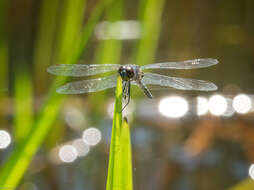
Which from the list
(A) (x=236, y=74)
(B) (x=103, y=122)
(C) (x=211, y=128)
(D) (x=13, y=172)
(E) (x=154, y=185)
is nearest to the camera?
(D) (x=13, y=172)

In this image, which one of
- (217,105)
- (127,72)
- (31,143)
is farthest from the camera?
(217,105)

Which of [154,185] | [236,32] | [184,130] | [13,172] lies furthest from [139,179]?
[236,32]

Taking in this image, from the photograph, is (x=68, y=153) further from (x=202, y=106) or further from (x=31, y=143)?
(x=31, y=143)

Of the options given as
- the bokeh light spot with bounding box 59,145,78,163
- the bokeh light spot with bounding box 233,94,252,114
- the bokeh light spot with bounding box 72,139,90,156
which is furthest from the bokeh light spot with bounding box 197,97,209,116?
the bokeh light spot with bounding box 59,145,78,163

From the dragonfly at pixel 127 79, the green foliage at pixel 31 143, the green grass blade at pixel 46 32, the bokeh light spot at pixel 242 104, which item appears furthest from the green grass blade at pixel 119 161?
the green grass blade at pixel 46 32

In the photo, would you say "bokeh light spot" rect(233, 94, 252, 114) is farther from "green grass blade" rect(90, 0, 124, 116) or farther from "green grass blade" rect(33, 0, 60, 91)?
"green grass blade" rect(33, 0, 60, 91)

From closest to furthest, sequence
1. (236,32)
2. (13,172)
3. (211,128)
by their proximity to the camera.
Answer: (13,172)
(211,128)
(236,32)

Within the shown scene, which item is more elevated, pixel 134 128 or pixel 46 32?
pixel 46 32

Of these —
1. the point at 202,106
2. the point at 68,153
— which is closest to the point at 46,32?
the point at 68,153

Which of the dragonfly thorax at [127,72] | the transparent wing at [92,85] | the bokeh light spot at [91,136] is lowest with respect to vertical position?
the bokeh light spot at [91,136]

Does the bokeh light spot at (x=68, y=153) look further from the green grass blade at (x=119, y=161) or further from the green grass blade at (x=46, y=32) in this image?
the green grass blade at (x=119, y=161)

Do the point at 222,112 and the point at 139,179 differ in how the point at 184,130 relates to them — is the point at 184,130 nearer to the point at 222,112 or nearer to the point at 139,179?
the point at 222,112
